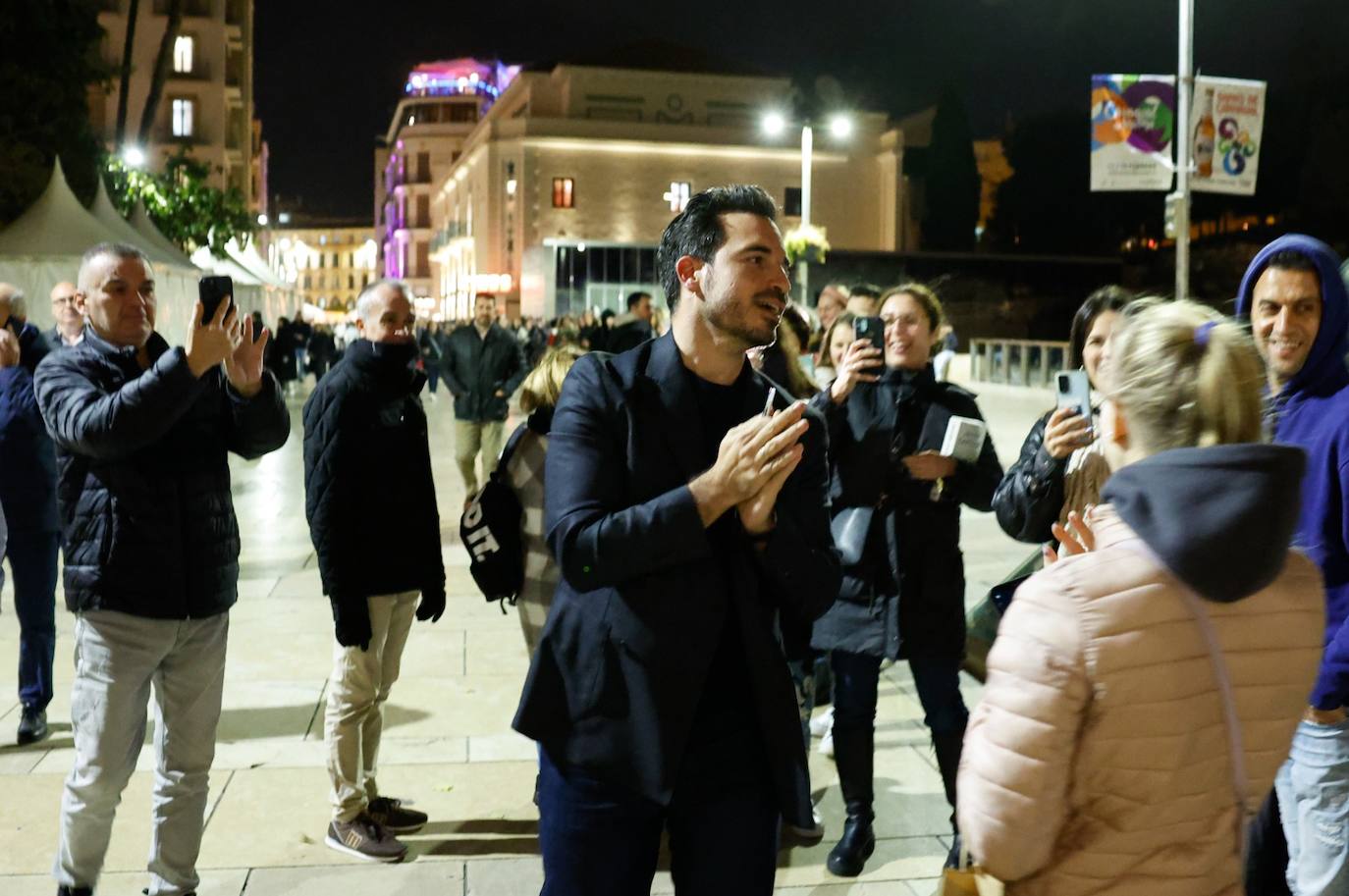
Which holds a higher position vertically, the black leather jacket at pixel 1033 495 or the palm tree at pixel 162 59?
the palm tree at pixel 162 59

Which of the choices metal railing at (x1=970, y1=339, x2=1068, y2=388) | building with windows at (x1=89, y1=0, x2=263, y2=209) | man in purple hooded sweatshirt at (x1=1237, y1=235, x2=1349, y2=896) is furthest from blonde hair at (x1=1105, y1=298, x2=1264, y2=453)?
building with windows at (x1=89, y1=0, x2=263, y2=209)

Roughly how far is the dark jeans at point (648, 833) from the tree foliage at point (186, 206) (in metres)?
28.6

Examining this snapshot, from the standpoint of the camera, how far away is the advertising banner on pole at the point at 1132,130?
15.9 m

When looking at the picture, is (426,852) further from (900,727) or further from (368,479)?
(900,727)

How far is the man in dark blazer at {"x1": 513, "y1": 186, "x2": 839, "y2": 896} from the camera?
8.52 feet

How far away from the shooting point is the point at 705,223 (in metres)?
2.80

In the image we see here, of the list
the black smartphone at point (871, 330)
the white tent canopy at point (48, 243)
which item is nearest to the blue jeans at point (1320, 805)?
the black smartphone at point (871, 330)

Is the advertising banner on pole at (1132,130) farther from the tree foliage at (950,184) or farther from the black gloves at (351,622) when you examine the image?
the tree foliage at (950,184)

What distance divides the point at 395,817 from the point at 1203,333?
3.88 m

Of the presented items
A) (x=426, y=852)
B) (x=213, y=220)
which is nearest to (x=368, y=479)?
(x=426, y=852)

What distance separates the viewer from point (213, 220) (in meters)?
31.0

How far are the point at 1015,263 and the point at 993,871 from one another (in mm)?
63761

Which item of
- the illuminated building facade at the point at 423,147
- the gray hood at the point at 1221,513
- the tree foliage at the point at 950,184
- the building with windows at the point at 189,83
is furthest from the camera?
the illuminated building facade at the point at 423,147

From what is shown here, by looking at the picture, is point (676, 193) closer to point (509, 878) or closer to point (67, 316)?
point (67, 316)
